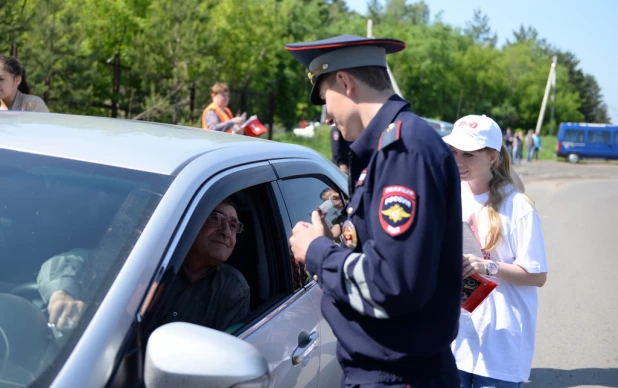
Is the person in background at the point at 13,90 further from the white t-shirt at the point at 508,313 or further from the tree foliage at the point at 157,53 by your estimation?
the tree foliage at the point at 157,53

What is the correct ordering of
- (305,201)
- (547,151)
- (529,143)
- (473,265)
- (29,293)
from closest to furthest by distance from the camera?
(29,293)
(473,265)
(305,201)
(529,143)
(547,151)

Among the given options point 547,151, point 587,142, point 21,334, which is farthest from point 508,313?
point 547,151

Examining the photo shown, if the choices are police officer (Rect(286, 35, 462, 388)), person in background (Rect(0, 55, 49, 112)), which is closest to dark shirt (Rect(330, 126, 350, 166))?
person in background (Rect(0, 55, 49, 112))

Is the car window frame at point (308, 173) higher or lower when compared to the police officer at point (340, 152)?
higher

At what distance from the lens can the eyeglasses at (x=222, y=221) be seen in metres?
2.50

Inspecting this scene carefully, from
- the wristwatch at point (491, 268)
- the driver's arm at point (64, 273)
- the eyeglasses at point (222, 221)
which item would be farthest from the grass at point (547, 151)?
the driver's arm at point (64, 273)

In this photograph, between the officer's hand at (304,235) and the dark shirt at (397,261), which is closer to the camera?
the dark shirt at (397,261)

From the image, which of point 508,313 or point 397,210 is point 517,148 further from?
point 397,210

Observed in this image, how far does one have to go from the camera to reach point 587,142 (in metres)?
39.3

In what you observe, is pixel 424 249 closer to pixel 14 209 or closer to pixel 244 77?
pixel 14 209

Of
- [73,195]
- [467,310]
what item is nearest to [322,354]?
[467,310]

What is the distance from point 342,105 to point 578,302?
6.20 m

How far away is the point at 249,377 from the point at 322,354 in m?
1.05

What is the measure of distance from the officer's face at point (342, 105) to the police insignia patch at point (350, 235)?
273mm
